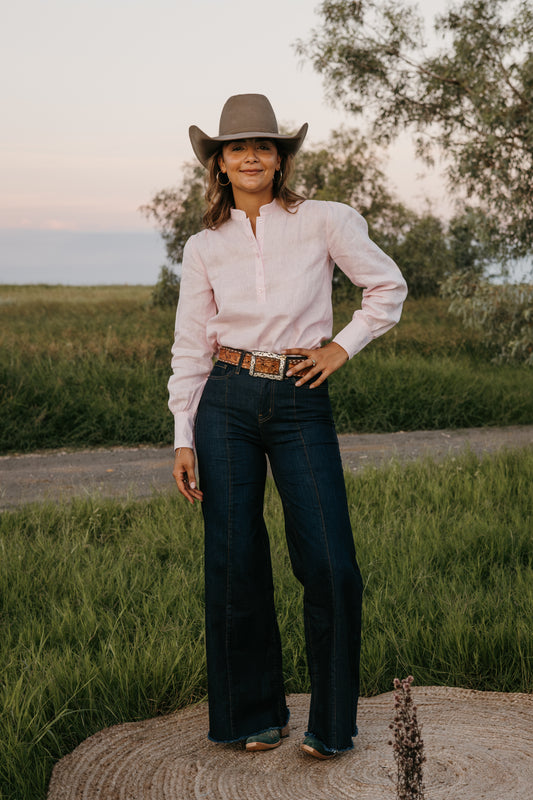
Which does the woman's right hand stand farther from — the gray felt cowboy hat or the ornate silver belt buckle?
the gray felt cowboy hat

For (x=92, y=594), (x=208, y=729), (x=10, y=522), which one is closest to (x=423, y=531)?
(x=92, y=594)

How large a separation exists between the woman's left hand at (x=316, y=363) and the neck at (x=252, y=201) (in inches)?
21.4

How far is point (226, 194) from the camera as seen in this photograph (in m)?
3.18

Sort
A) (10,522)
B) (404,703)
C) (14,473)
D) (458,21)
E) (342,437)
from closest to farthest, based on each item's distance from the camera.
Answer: (404,703) < (10,522) < (14,473) < (342,437) < (458,21)

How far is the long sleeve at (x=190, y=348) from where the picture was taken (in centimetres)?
319

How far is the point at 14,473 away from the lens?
8.25m

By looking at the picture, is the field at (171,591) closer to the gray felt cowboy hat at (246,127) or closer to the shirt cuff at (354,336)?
the shirt cuff at (354,336)

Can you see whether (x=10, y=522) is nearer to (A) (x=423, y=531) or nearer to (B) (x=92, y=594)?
(B) (x=92, y=594)

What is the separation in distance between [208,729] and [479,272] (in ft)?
43.1

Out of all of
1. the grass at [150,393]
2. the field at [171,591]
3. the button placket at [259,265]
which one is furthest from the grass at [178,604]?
the grass at [150,393]

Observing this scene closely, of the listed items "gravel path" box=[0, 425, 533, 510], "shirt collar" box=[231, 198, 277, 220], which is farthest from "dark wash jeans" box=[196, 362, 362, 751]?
"gravel path" box=[0, 425, 533, 510]

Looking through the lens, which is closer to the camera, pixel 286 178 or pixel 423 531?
pixel 286 178

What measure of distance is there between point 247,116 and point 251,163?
17cm

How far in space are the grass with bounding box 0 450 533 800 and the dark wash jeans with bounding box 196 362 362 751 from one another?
0.62 meters
